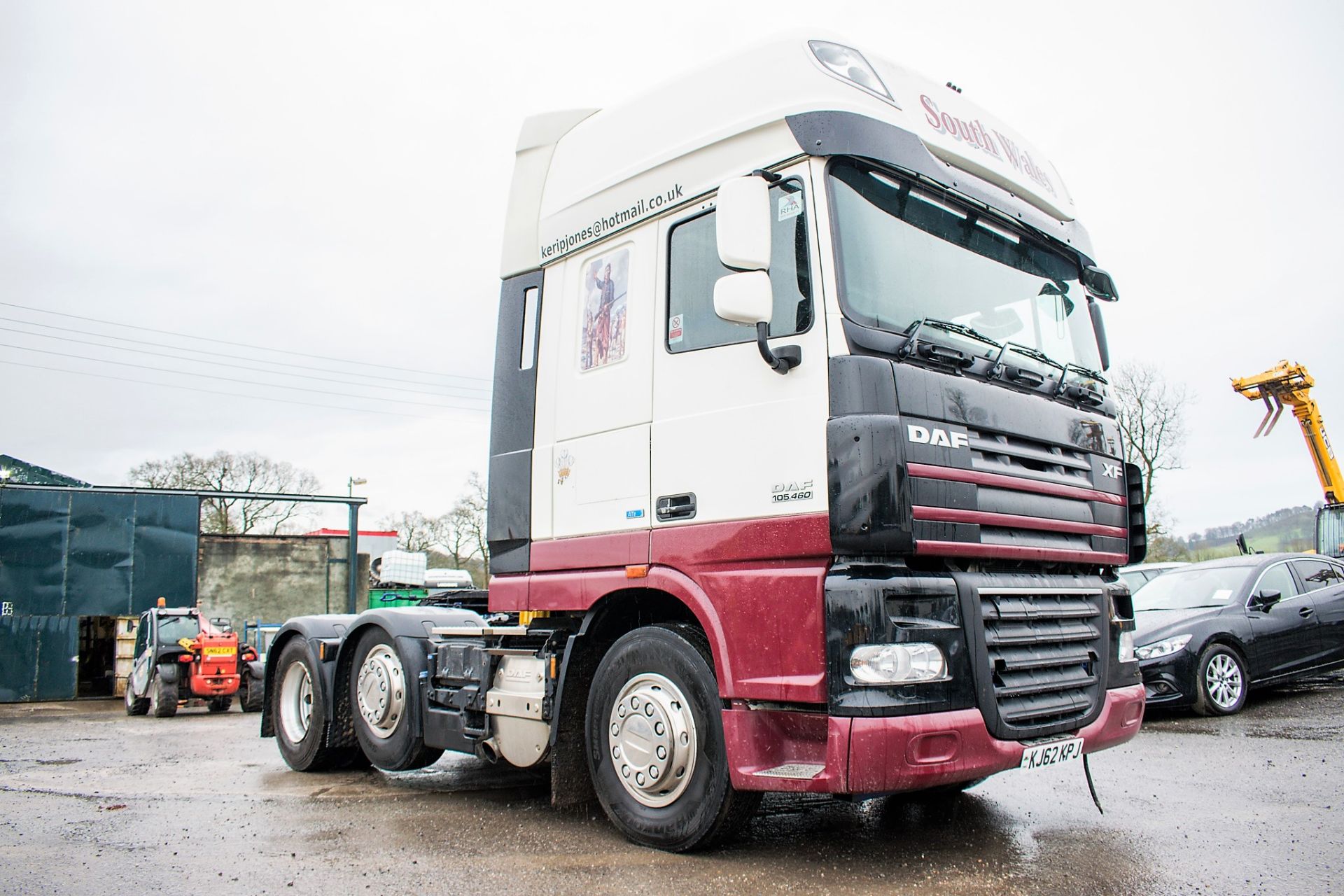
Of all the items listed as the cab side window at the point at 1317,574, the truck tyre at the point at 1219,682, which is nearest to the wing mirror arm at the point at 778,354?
the truck tyre at the point at 1219,682

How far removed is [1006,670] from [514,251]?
3.71 meters

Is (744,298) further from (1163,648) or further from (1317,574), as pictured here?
(1317,574)

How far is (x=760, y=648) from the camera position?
13.6 feet

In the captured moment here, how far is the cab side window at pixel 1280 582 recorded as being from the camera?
33.1ft

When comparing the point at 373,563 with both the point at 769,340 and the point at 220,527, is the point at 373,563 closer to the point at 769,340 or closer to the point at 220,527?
the point at 769,340

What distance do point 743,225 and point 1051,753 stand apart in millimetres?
2566

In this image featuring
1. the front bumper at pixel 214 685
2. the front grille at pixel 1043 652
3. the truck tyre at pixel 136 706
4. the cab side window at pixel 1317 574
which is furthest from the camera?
the truck tyre at pixel 136 706

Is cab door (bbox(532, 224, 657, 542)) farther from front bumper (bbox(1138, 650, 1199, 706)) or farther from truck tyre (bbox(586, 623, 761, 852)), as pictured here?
front bumper (bbox(1138, 650, 1199, 706))

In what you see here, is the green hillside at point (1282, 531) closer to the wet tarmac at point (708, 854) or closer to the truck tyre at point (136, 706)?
the wet tarmac at point (708, 854)

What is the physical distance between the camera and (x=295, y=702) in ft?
25.6

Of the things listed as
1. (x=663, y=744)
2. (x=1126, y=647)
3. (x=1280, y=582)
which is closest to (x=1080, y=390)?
(x=1126, y=647)

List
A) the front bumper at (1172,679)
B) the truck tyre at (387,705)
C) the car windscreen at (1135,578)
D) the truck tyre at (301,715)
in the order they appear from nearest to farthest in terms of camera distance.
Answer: the truck tyre at (387,705)
the truck tyre at (301,715)
the front bumper at (1172,679)
the car windscreen at (1135,578)

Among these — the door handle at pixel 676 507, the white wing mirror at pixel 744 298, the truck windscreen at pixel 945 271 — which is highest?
the truck windscreen at pixel 945 271

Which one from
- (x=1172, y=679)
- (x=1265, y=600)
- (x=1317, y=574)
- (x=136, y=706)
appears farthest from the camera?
(x=136, y=706)
